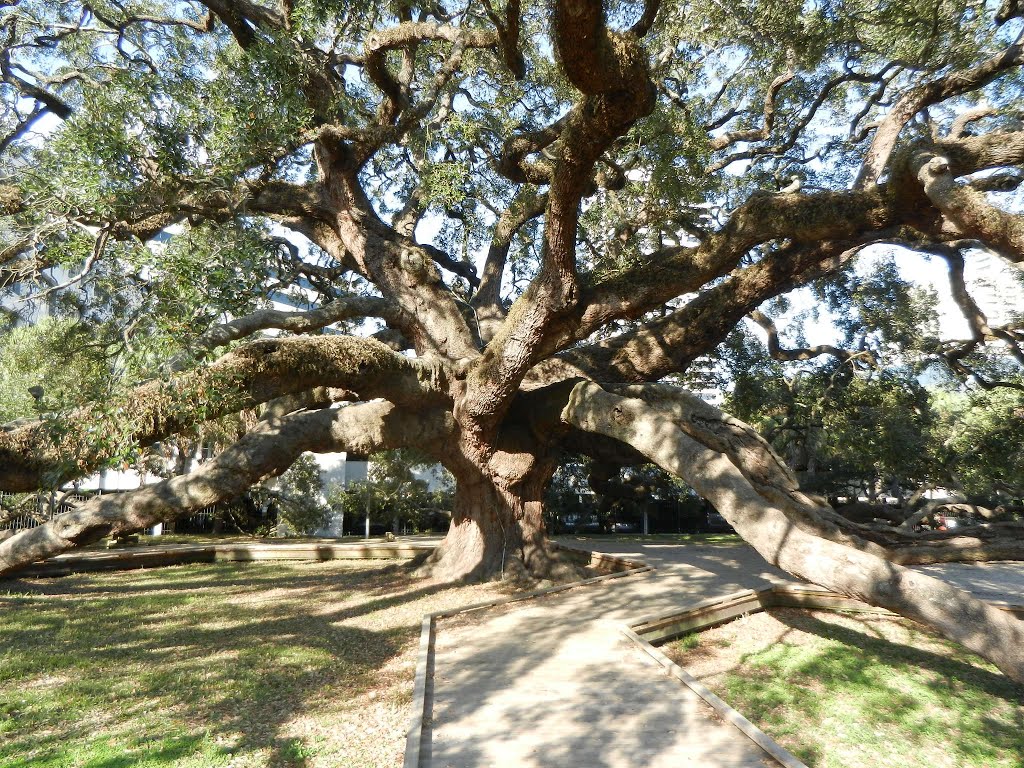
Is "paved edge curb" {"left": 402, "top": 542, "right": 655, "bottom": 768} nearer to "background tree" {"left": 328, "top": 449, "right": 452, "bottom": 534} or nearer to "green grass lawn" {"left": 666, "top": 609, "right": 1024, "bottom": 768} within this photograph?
"green grass lawn" {"left": 666, "top": 609, "right": 1024, "bottom": 768}

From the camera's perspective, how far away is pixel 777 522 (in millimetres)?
4816

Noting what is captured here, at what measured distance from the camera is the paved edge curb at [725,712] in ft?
11.8

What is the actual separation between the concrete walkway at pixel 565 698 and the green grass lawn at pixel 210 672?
40cm

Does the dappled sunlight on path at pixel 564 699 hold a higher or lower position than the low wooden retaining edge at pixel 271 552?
lower

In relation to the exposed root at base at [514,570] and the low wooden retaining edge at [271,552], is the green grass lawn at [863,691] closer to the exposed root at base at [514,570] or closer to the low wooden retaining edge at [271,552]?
the exposed root at base at [514,570]

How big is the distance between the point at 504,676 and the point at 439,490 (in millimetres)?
15382

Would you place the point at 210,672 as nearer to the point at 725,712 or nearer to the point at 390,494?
the point at 725,712

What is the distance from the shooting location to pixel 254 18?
326 inches

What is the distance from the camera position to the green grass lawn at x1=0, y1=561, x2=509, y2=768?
3890mm

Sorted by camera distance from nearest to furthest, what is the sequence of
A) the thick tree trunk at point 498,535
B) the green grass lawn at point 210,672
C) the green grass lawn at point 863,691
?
the green grass lawn at point 210,672 → the green grass lawn at point 863,691 → the thick tree trunk at point 498,535

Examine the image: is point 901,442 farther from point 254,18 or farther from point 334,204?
point 254,18

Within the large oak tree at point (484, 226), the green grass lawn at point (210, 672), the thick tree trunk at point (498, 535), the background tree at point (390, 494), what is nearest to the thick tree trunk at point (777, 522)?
the large oak tree at point (484, 226)

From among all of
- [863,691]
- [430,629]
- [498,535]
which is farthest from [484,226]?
[863,691]

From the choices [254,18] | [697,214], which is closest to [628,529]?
[697,214]
